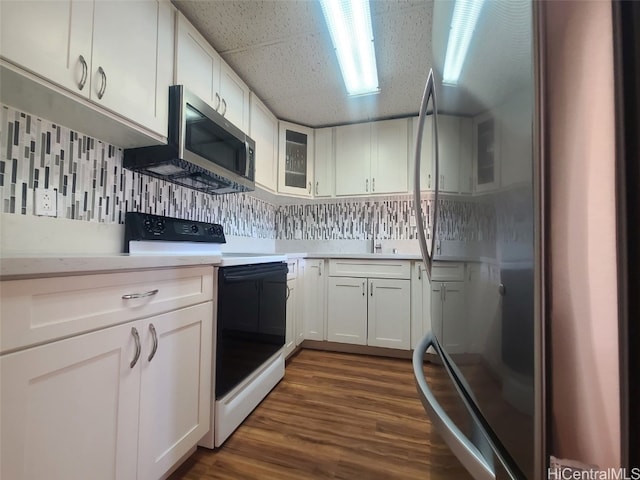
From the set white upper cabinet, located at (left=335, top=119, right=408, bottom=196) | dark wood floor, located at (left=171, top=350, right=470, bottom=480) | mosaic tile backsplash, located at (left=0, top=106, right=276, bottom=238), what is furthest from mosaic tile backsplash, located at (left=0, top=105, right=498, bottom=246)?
white upper cabinet, located at (left=335, top=119, right=408, bottom=196)

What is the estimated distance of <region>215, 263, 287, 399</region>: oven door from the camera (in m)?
1.28

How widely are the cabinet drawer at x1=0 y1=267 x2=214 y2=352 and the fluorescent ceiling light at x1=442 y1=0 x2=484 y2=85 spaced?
40.5 inches

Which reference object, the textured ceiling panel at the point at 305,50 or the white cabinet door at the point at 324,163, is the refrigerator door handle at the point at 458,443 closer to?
the textured ceiling panel at the point at 305,50

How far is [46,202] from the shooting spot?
1.14m

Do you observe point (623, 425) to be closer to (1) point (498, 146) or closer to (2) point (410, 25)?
(1) point (498, 146)

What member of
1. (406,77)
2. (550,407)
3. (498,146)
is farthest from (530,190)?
(406,77)

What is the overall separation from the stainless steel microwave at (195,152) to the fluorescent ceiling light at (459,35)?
1260mm

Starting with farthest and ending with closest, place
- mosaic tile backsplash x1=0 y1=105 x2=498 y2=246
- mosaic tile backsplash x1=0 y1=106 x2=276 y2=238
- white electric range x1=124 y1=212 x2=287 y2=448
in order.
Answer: white electric range x1=124 y1=212 x2=287 y2=448 < mosaic tile backsplash x1=0 y1=106 x2=276 y2=238 < mosaic tile backsplash x1=0 y1=105 x2=498 y2=246

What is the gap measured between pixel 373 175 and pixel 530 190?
2618 millimetres

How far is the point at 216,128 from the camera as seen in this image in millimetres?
1678

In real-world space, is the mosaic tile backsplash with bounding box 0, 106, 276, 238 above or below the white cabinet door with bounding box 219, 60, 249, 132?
below

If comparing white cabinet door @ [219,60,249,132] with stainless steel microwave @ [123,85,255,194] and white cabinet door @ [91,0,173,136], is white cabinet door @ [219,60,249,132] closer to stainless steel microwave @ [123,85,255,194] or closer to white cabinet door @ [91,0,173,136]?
stainless steel microwave @ [123,85,255,194]

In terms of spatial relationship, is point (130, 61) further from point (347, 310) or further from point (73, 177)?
point (347, 310)

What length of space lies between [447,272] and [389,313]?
6.06 ft
